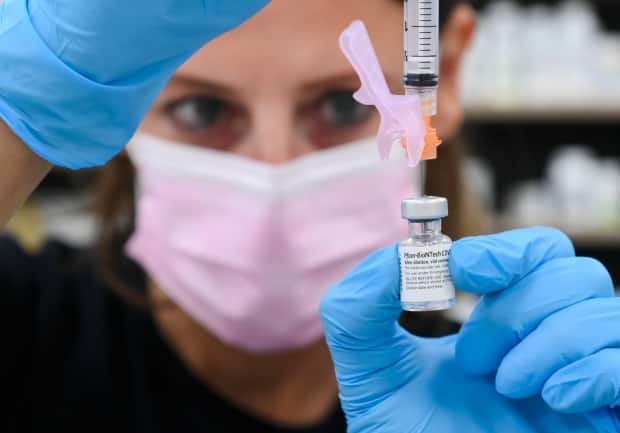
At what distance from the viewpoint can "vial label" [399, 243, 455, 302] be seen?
24.7 inches

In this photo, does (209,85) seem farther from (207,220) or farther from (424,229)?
(424,229)

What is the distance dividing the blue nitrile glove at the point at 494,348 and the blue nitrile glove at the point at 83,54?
0.24m

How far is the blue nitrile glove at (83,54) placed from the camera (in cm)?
60

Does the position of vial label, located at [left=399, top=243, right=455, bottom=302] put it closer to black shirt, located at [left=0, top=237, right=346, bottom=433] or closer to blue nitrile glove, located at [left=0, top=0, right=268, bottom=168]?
blue nitrile glove, located at [left=0, top=0, right=268, bottom=168]

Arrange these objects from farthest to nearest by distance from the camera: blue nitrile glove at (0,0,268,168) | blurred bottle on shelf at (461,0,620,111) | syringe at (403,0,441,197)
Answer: blurred bottle on shelf at (461,0,620,111) < syringe at (403,0,441,197) < blue nitrile glove at (0,0,268,168)

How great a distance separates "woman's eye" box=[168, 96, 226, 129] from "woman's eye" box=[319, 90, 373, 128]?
134mm

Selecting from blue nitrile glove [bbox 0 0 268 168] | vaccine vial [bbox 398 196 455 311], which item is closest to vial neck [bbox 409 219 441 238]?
vaccine vial [bbox 398 196 455 311]

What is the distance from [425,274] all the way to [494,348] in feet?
0.31

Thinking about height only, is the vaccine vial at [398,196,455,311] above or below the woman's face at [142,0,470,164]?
below

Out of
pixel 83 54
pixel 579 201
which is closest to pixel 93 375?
pixel 83 54

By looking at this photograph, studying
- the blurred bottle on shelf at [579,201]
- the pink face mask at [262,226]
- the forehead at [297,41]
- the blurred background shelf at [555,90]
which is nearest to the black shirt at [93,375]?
the pink face mask at [262,226]

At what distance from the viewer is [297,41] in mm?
956

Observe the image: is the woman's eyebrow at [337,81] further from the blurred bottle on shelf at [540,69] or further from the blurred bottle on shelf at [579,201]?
the blurred bottle on shelf at [579,201]

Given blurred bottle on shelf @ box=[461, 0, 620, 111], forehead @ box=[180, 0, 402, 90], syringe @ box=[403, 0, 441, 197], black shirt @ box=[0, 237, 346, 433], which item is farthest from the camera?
blurred bottle on shelf @ box=[461, 0, 620, 111]
